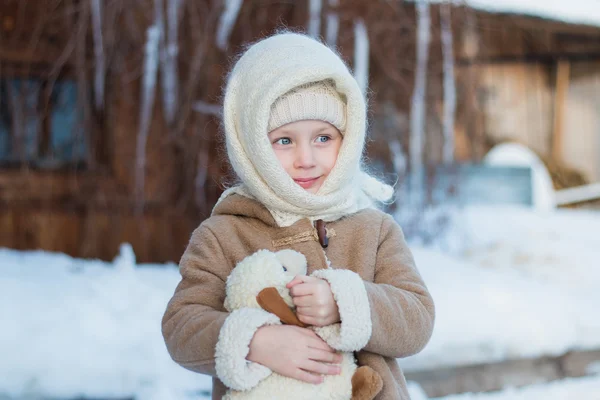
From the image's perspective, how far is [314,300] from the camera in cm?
138

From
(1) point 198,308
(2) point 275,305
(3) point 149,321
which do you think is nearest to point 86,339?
(3) point 149,321

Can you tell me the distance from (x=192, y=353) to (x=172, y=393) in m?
0.99

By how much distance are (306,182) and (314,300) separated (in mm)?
316

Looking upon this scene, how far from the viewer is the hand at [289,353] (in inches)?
53.7

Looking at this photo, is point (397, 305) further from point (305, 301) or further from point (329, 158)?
point (329, 158)

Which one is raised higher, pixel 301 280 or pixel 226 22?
pixel 226 22

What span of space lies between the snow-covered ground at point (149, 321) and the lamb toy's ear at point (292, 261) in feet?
3.23

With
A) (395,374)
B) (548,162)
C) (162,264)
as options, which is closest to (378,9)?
(162,264)

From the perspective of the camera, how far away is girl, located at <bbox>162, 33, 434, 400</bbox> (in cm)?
138

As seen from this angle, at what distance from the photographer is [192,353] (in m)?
1.42

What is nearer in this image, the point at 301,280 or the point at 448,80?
the point at 301,280

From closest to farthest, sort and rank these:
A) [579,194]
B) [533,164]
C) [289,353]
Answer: [289,353]
[533,164]
[579,194]

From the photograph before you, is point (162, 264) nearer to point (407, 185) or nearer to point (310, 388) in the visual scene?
point (407, 185)

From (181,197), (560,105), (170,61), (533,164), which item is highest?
(170,61)
